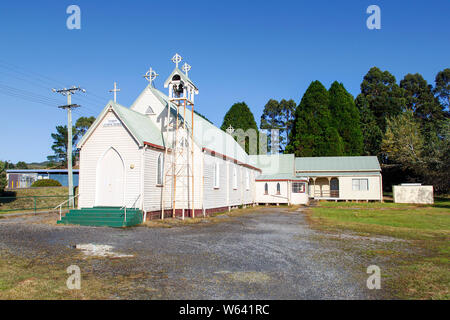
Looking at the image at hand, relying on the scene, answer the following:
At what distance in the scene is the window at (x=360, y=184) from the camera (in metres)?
37.7

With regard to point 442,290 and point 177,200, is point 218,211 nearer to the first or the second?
point 177,200

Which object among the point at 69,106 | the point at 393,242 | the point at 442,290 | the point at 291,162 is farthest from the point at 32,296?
the point at 291,162

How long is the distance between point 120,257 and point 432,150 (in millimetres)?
43381

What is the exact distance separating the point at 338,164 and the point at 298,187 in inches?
370

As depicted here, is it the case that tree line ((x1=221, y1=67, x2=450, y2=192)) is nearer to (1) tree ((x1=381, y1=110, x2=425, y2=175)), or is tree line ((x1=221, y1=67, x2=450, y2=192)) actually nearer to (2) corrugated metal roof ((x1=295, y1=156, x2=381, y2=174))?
(1) tree ((x1=381, y1=110, x2=425, y2=175))

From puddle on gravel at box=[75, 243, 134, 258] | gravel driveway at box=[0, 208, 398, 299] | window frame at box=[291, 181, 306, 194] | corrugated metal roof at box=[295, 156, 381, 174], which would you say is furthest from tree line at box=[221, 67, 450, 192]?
puddle on gravel at box=[75, 243, 134, 258]

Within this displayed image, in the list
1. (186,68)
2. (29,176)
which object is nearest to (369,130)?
(186,68)

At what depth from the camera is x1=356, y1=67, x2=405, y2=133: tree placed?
60094 millimetres

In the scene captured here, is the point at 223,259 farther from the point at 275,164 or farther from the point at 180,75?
the point at 275,164

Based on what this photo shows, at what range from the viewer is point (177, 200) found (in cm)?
2041

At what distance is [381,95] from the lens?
206 ft

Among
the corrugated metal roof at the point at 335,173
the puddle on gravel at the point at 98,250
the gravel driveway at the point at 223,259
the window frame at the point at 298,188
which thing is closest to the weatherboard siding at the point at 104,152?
the gravel driveway at the point at 223,259

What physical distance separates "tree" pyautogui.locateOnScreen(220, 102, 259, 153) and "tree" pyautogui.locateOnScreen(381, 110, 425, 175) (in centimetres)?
2156

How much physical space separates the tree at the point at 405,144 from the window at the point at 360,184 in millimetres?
9070
